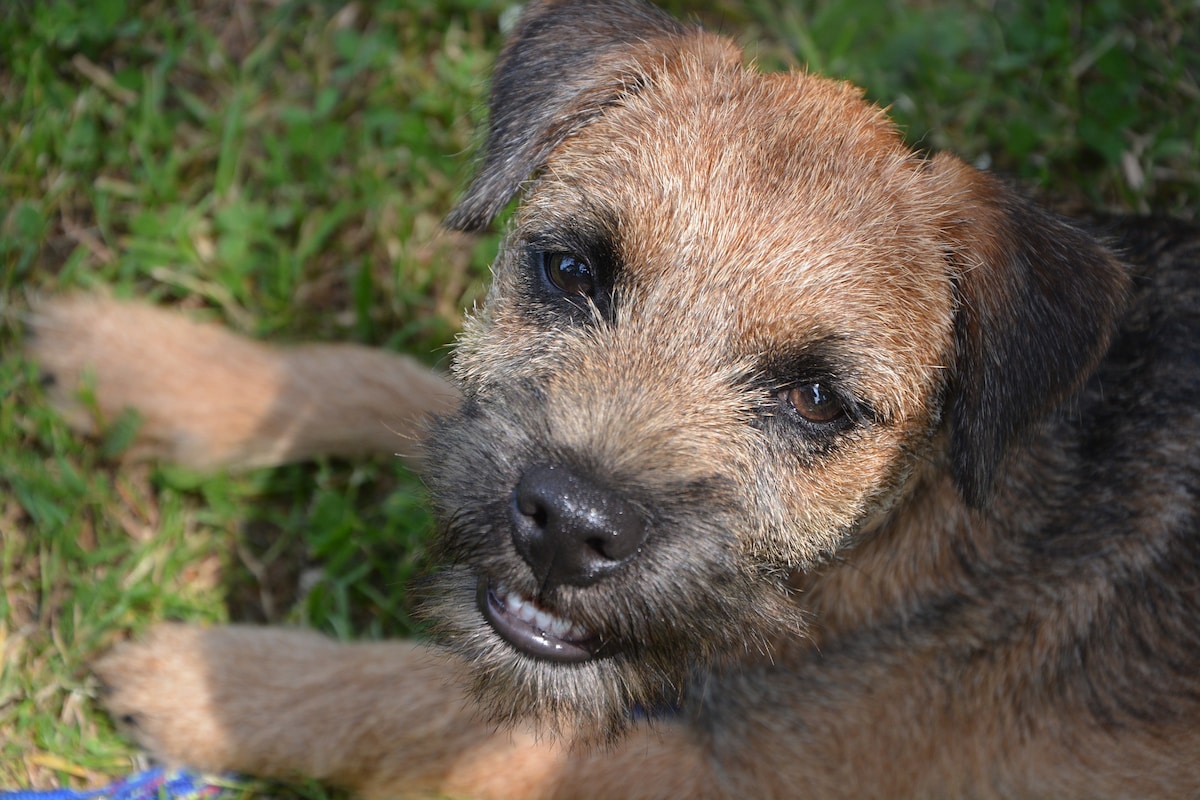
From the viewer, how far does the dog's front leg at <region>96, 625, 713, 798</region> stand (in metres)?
3.07

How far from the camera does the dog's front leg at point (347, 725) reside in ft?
10.1

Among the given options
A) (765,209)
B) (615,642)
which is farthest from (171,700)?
(765,209)

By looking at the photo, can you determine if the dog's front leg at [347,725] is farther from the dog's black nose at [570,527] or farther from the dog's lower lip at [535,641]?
the dog's black nose at [570,527]

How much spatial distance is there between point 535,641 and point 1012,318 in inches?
52.6

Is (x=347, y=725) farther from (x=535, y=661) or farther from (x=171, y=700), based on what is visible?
(x=535, y=661)

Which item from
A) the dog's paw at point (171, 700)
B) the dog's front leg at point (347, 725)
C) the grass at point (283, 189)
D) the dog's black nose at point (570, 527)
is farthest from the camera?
the grass at point (283, 189)

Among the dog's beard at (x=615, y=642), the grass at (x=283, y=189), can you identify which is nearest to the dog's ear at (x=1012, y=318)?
the dog's beard at (x=615, y=642)

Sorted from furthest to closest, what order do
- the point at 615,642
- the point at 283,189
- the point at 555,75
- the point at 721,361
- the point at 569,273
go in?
the point at 283,189 → the point at 555,75 → the point at 569,273 → the point at 721,361 → the point at 615,642

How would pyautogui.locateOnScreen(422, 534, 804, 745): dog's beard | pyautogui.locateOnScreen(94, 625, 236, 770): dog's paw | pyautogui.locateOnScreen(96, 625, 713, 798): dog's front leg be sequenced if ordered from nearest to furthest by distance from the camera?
pyautogui.locateOnScreen(422, 534, 804, 745): dog's beard, pyautogui.locateOnScreen(96, 625, 713, 798): dog's front leg, pyautogui.locateOnScreen(94, 625, 236, 770): dog's paw

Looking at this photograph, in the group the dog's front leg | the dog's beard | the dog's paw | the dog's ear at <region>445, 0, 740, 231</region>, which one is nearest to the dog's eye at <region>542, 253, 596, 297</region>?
the dog's ear at <region>445, 0, 740, 231</region>

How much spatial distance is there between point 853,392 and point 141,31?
327cm

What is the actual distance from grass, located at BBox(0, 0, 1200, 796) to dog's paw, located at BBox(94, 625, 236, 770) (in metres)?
0.11

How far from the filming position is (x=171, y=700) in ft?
11.0

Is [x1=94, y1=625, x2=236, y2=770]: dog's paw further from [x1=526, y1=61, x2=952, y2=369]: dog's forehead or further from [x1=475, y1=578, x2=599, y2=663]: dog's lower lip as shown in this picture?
[x1=526, y1=61, x2=952, y2=369]: dog's forehead
